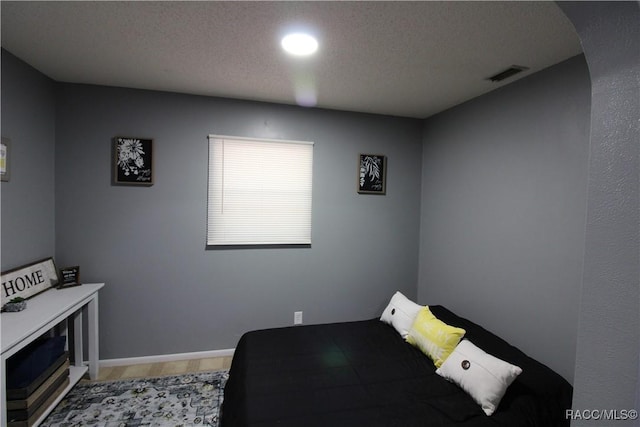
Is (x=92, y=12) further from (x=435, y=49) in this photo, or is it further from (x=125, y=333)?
(x=125, y=333)

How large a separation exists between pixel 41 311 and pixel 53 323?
0.44ft

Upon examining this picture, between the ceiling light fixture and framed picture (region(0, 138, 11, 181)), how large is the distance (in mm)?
1930

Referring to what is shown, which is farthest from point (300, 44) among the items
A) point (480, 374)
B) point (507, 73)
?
point (480, 374)

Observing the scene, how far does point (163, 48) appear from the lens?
1905mm

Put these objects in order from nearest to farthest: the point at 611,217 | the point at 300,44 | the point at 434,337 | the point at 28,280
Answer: the point at 611,217
the point at 300,44
the point at 434,337
the point at 28,280

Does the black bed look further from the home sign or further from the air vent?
the air vent

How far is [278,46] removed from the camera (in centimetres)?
186

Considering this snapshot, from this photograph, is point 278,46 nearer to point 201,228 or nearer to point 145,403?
point 201,228

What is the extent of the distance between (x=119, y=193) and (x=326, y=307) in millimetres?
2239

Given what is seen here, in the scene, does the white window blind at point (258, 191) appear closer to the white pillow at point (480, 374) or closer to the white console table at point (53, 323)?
the white console table at point (53, 323)

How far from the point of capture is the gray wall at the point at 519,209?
190 centimetres

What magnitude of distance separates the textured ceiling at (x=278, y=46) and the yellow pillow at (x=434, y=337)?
5.87 ft

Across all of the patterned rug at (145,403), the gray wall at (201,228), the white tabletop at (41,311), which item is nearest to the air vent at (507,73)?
the gray wall at (201,228)

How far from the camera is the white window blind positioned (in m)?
2.90
